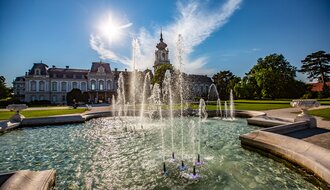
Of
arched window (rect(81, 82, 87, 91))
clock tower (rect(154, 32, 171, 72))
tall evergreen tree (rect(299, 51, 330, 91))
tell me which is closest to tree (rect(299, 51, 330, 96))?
tall evergreen tree (rect(299, 51, 330, 91))

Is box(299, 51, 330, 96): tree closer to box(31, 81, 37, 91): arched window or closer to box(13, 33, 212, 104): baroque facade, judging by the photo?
box(13, 33, 212, 104): baroque facade

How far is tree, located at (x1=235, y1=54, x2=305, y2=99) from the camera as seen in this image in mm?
44550

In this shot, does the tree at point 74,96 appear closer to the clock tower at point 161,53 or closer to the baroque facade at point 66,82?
the baroque facade at point 66,82

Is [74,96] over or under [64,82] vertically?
under

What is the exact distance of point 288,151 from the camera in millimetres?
6066

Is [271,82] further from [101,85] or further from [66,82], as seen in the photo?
[66,82]

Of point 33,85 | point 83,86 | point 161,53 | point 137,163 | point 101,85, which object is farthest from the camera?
point 161,53

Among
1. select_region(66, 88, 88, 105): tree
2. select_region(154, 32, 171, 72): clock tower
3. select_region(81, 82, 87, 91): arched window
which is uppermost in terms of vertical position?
select_region(154, 32, 171, 72): clock tower

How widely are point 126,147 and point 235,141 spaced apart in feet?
16.7

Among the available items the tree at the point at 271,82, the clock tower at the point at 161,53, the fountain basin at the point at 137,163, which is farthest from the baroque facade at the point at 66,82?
the fountain basin at the point at 137,163

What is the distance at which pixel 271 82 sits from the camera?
44.3m

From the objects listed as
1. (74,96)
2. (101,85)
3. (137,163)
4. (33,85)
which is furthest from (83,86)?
(137,163)

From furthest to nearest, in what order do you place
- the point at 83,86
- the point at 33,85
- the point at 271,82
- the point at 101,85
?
the point at 101,85 → the point at 83,86 → the point at 33,85 → the point at 271,82

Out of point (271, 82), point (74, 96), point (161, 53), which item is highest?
point (161, 53)
